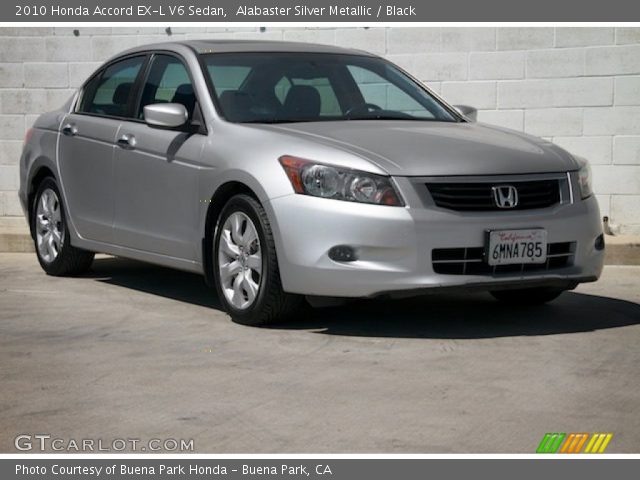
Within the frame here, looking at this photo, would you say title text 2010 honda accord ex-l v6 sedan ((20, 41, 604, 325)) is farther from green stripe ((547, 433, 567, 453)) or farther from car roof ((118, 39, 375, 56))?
green stripe ((547, 433, 567, 453))

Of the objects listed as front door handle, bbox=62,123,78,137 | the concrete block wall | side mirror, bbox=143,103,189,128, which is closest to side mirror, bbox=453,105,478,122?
side mirror, bbox=143,103,189,128

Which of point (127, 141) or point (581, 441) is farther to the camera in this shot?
point (127, 141)

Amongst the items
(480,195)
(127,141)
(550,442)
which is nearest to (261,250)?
(480,195)

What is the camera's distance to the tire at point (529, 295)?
28.8 ft

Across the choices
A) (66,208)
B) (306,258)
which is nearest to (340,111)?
(306,258)

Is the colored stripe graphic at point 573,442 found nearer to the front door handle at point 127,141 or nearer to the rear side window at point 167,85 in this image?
the rear side window at point 167,85

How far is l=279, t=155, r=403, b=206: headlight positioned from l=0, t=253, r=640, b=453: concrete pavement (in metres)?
0.75

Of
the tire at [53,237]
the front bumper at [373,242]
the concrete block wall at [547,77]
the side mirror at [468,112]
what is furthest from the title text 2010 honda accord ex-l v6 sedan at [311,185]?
the concrete block wall at [547,77]

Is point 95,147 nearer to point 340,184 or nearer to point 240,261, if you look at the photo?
point 240,261

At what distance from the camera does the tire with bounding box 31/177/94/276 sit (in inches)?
402

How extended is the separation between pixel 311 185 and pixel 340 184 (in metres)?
0.16

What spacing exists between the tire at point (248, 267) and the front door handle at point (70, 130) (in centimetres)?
212

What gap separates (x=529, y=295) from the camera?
8.87 m
